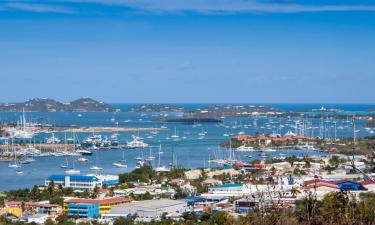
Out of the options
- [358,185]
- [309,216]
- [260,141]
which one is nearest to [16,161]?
[260,141]

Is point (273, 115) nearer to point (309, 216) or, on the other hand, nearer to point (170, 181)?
point (170, 181)

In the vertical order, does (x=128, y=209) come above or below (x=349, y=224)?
below

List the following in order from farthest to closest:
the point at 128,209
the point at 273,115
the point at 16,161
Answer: the point at 273,115, the point at 16,161, the point at 128,209

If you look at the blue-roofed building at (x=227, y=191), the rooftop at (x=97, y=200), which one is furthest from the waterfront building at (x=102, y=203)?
the blue-roofed building at (x=227, y=191)

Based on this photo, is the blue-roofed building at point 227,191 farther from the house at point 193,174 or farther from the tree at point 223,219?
the tree at point 223,219

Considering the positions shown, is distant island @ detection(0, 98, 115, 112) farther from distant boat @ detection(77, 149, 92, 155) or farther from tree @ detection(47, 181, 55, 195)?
tree @ detection(47, 181, 55, 195)

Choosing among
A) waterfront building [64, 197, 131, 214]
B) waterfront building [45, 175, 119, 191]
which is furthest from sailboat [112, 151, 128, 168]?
waterfront building [64, 197, 131, 214]
